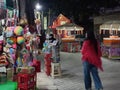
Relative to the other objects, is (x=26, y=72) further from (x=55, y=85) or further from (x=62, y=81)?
(x=62, y=81)

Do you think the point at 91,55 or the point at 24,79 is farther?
the point at 91,55

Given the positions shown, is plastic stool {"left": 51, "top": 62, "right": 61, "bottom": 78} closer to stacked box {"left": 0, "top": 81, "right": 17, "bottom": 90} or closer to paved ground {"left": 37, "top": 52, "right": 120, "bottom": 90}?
paved ground {"left": 37, "top": 52, "right": 120, "bottom": 90}

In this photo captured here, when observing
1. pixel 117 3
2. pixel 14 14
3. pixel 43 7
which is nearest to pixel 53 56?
pixel 14 14

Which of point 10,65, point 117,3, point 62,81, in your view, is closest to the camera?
point 10,65

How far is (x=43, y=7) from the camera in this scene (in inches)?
1870

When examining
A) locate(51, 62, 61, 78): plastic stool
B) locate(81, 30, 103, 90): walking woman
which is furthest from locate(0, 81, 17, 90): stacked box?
locate(51, 62, 61, 78): plastic stool

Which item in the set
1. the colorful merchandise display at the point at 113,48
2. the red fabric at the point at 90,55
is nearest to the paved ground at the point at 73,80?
the red fabric at the point at 90,55

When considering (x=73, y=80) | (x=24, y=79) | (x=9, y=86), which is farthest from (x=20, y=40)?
(x=73, y=80)

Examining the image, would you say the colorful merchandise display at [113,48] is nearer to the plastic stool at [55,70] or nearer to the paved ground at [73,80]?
the paved ground at [73,80]

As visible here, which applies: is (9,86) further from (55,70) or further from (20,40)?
(55,70)

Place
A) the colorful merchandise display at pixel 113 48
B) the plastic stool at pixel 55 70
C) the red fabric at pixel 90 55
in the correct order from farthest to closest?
the colorful merchandise display at pixel 113 48
the plastic stool at pixel 55 70
the red fabric at pixel 90 55

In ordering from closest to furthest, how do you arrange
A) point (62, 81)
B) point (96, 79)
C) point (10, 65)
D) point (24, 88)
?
point (24, 88) < point (10, 65) < point (96, 79) < point (62, 81)

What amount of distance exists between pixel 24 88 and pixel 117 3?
27079mm

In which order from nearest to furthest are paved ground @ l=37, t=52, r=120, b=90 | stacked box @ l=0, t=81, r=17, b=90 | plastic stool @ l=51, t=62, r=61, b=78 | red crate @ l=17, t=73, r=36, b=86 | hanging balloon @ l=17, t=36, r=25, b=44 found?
1. stacked box @ l=0, t=81, r=17, b=90
2. red crate @ l=17, t=73, r=36, b=86
3. hanging balloon @ l=17, t=36, r=25, b=44
4. paved ground @ l=37, t=52, r=120, b=90
5. plastic stool @ l=51, t=62, r=61, b=78
